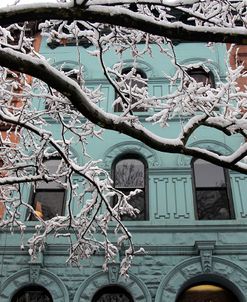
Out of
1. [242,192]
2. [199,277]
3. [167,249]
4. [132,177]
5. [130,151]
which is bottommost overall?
[199,277]

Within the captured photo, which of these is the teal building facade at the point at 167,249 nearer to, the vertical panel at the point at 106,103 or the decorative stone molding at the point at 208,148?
the decorative stone molding at the point at 208,148

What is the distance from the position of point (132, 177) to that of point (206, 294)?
3085mm

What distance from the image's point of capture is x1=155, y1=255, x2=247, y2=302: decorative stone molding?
819 centimetres

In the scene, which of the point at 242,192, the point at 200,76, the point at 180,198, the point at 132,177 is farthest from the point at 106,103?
the point at 242,192

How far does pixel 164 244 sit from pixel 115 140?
9.80 feet

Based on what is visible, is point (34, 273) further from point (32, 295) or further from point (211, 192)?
point (211, 192)

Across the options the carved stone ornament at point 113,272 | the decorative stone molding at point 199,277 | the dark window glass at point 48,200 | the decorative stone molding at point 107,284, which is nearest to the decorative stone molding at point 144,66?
the dark window glass at point 48,200

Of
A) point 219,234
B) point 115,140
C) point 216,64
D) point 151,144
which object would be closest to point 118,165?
point 115,140

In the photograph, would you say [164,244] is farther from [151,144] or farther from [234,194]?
[151,144]

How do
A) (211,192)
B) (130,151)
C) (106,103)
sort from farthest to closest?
(106,103) → (130,151) → (211,192)

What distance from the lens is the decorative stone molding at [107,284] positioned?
8219 mm

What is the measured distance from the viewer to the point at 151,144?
17.4 feet

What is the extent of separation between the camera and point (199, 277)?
8430mm

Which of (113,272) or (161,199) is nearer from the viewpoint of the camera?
(113,272)
